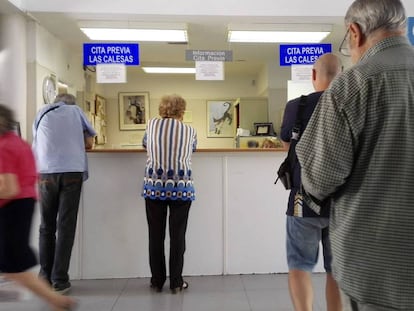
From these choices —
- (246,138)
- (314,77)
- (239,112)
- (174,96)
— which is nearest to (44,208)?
(174,96)

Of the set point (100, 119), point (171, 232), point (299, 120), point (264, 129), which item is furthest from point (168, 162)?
point (100, 119)

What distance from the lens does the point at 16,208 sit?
7.22 feet

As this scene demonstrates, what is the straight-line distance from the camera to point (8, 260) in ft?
7.16

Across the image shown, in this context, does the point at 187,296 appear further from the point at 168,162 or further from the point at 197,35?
the point at 197,35

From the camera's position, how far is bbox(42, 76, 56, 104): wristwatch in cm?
399

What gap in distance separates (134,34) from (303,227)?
9.71ft

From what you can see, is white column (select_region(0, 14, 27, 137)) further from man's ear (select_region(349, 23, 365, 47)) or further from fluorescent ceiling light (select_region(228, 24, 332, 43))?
man's ear (select_region(349, 23, 365, 47))

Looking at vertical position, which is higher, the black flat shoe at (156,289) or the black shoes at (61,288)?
the black shoes at (61,288)

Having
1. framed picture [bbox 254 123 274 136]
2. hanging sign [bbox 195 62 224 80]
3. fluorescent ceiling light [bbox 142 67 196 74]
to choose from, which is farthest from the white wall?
hanging sign [bbox 195 62 224 80]

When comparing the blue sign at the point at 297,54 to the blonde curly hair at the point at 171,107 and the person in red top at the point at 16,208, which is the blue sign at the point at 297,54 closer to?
the blonde curly hair at the point at 171,107

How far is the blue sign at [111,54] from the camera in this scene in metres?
4.16

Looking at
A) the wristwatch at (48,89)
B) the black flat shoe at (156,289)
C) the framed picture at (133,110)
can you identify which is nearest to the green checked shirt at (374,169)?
the black flat shoe at (156,289)

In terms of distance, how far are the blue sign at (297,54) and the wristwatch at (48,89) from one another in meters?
2.34

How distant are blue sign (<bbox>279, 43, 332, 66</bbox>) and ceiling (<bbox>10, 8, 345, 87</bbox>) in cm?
32
